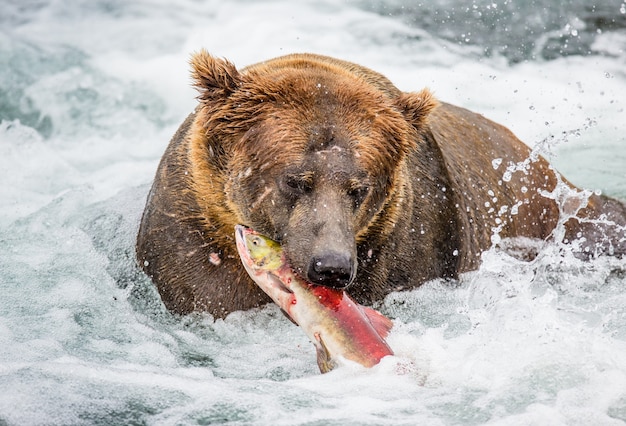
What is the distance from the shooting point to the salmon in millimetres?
5082

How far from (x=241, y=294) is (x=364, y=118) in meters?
1.28

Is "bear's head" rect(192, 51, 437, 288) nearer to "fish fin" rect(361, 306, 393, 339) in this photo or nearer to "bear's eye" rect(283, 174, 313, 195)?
"bear's eye" rect(283, 174, 313, 195)

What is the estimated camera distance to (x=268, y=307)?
6.29m

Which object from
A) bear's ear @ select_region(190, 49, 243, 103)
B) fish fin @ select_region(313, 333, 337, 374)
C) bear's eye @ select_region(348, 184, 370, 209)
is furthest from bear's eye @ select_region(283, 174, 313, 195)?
fish fin @ select_region(313, 333, 337, 374)

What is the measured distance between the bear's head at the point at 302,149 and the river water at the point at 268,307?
69cm

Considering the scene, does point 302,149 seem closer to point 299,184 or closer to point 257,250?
point 299,184

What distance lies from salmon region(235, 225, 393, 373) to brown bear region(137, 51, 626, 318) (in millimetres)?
91

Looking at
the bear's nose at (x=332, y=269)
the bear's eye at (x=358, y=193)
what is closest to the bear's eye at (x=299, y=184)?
the bear's eye at (x=358, y=193)

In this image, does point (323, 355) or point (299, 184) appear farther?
point (299, 184)

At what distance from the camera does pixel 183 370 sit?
227 inches

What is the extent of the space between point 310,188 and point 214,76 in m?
0.84

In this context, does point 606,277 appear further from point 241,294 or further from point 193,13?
point 193,13

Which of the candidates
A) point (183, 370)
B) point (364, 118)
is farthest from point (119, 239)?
point (364, 118)

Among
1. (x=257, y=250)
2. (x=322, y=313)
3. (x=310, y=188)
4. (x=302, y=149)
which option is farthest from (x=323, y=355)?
(x=302, y=149)
